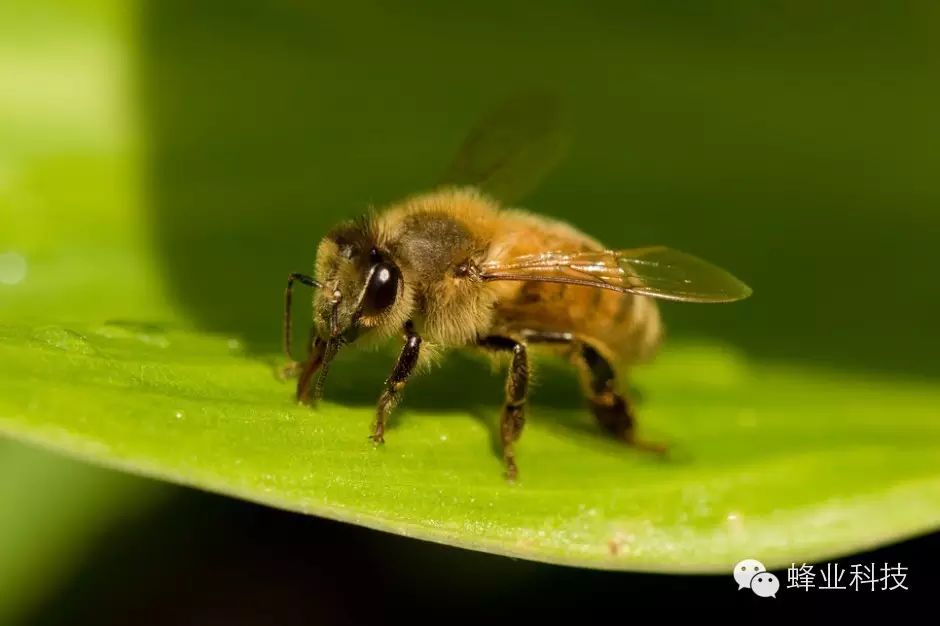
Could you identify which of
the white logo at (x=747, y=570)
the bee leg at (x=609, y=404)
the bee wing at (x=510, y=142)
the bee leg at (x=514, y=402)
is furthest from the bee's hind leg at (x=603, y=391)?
the bee wing at (x=510, y=142)

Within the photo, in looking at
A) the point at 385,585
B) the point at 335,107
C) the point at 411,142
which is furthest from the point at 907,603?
the point at 335,107

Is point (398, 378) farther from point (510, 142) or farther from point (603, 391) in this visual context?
point (510, 142)

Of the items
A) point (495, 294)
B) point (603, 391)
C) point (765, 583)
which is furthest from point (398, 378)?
point (765, 583)

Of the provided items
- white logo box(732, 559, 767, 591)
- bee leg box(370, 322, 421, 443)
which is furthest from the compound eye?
white logo box(732, 559, 767, 591)

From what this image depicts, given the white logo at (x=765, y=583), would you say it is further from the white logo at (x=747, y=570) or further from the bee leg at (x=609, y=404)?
the bee leg at (x=609, y=404)

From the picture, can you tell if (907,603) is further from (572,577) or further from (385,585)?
(385,585)

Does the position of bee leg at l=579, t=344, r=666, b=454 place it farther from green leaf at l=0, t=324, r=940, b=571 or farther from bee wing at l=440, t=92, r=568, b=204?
bee wing at l=440, t=92, r=568, b=204

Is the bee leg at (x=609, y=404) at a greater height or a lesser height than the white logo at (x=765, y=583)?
greater
